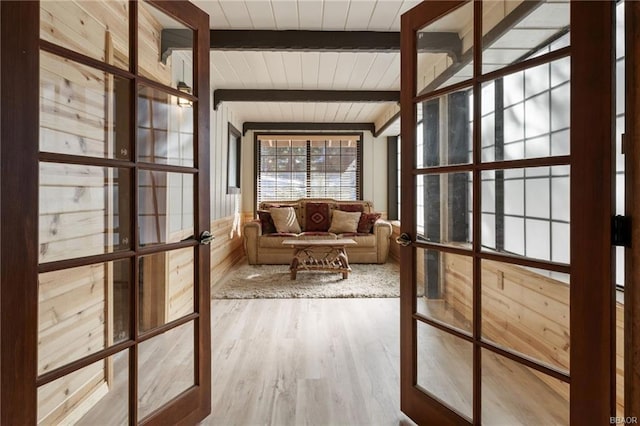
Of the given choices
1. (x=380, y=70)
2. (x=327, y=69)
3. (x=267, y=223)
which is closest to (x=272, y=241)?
(x=267, y=223)

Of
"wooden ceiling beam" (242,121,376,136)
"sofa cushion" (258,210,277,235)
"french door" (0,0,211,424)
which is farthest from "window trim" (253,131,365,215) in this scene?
"french door" (0,0,211,424)

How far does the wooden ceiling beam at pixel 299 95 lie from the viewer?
4.53 meters

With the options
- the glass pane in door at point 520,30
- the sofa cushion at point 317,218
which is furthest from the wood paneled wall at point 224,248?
the glass pane in door at point 520,30

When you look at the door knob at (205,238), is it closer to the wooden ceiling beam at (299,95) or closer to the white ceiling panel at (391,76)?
the white ceiling panel at (391,76)

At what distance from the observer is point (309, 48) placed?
112 inches

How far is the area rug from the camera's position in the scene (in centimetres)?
374

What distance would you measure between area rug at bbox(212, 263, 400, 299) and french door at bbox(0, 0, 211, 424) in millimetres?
2171

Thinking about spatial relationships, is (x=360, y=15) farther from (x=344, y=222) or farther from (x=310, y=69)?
(x=344, y=222)

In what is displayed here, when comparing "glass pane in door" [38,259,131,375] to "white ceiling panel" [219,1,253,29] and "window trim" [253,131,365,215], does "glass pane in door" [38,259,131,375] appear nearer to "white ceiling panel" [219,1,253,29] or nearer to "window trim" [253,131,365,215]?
"white ceiling panel" [219,1,253,29]

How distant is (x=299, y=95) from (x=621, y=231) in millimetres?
4078

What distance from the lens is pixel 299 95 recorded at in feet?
14.9

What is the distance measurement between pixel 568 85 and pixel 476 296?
2.63 feet

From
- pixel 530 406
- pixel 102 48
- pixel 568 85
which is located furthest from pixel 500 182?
pixel 102 48

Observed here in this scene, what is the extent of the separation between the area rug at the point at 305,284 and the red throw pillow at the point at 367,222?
0.73m
